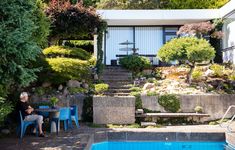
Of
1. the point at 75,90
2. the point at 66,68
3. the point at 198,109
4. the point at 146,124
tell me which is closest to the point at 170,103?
the point at 198,109

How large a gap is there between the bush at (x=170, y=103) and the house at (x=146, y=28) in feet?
22.6

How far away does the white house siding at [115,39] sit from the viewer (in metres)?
23.8

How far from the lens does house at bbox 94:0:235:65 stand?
21828 mm

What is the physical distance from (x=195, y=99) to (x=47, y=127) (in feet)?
19.9

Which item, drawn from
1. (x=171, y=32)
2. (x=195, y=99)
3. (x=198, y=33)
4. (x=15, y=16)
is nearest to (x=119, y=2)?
(x=171, y=32)

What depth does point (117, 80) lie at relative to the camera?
1833 centimetres

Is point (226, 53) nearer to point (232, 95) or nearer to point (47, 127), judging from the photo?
point (232, 95)

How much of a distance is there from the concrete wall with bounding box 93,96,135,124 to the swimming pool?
2183 mm

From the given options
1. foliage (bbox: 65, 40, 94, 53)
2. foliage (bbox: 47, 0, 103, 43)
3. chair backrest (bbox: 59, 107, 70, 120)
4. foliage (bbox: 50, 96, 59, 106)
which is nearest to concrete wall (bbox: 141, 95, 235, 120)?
foliage (bbox: 50, 96, 59, 106)

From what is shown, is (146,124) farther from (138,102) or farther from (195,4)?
(195,4)

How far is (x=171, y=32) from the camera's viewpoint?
2398 cm

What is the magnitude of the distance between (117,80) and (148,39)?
6.50m

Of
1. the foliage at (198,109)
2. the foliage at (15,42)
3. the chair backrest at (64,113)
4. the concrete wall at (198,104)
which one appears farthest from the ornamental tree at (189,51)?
the foliage at (15,42)

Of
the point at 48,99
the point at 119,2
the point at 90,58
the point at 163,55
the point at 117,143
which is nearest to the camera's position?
the point at 117,143
